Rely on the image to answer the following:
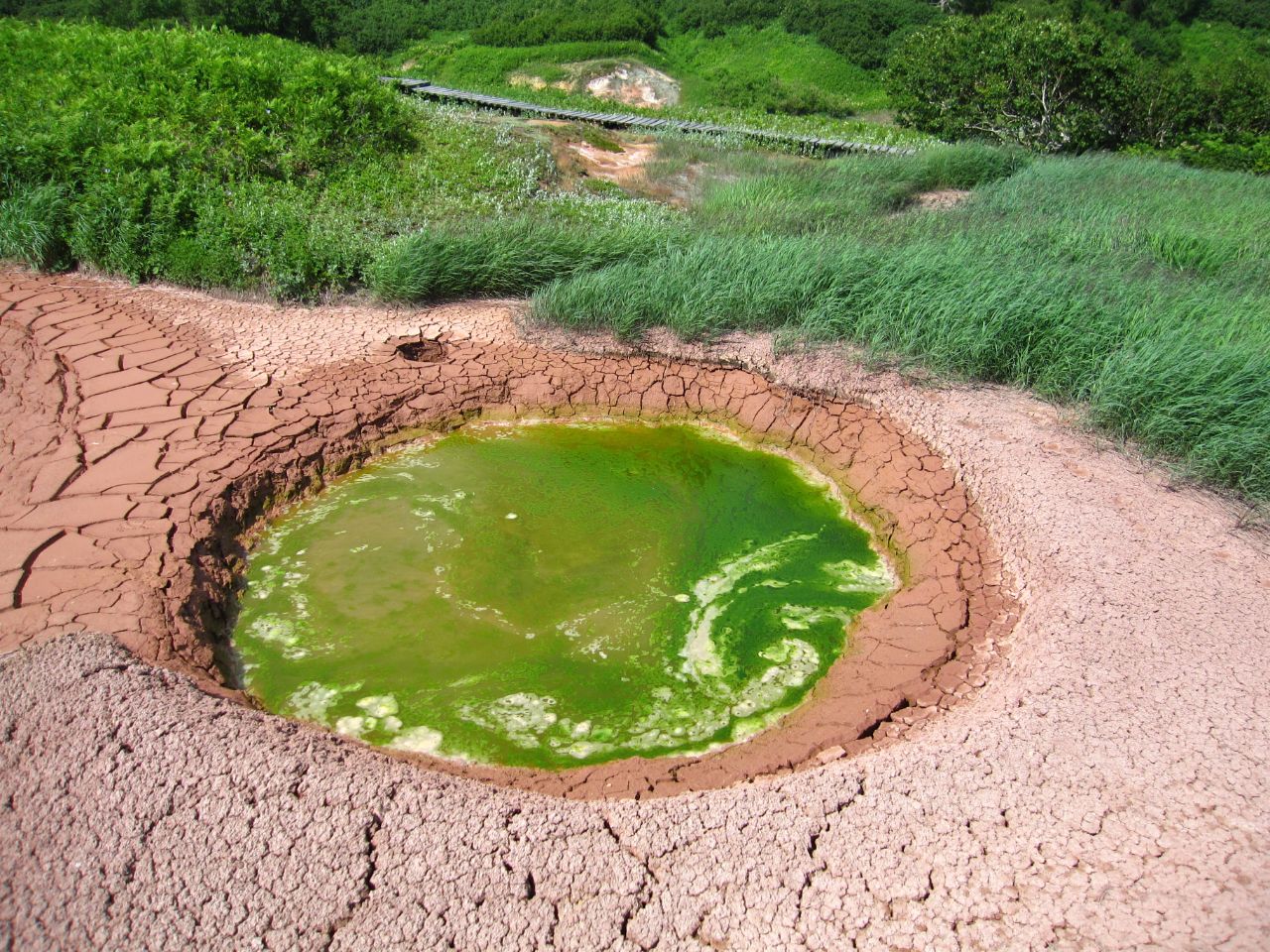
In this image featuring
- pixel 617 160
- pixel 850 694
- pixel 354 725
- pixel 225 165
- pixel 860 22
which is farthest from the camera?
pixel 860 22

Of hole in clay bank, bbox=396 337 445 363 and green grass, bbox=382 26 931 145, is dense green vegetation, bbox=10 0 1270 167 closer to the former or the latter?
green grass, bbox=382 26 931 145

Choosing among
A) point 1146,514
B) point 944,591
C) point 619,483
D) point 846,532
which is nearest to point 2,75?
point 619,483

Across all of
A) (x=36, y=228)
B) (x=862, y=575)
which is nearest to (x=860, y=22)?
(x=36, y=228)

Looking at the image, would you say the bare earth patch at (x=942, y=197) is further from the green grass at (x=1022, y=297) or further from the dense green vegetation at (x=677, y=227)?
the green grass at (x=1022, y=297)

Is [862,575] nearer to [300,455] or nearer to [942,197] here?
[300,455]

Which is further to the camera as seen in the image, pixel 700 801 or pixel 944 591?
pixel 944 591

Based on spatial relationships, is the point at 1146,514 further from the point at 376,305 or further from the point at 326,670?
the point at 376,305
